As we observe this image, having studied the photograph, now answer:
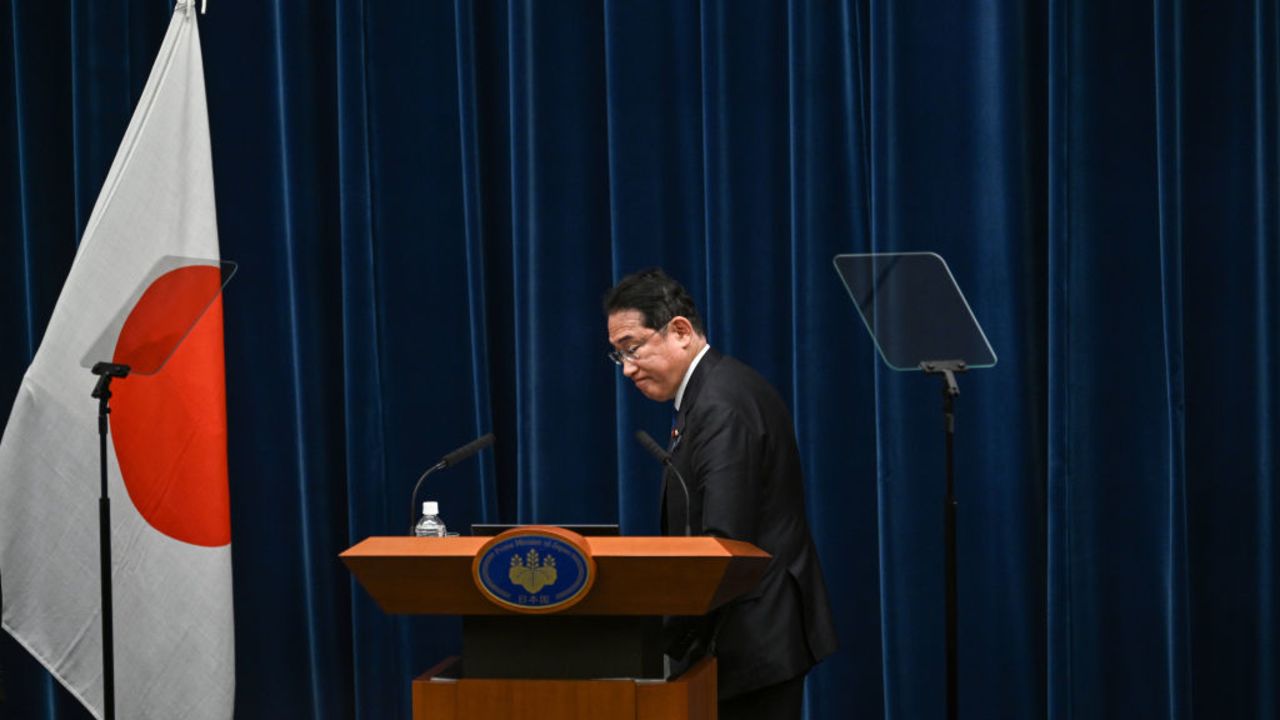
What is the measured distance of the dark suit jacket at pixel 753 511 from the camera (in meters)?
2.37

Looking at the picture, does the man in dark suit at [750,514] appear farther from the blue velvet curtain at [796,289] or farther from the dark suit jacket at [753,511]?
the blue velvet curtain at [796,289]

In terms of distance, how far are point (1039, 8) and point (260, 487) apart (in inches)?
104

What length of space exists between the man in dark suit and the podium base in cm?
30

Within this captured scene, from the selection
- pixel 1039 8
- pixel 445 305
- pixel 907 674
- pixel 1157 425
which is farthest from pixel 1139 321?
pixel 445 305

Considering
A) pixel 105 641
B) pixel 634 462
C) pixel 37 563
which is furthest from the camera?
pixel 634 462

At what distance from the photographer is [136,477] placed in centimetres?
348

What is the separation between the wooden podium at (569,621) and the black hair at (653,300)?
0.68 m

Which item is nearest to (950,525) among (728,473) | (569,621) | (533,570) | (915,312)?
(915,312)

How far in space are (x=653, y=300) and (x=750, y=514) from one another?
21.0 inches

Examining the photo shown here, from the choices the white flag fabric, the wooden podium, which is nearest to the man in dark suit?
the wooden podium

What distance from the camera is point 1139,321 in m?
3.58

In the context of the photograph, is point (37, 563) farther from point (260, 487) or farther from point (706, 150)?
point (706, 150)

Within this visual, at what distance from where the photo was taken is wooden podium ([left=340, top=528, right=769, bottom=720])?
6.38ft

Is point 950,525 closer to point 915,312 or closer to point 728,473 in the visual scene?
point 915,312
